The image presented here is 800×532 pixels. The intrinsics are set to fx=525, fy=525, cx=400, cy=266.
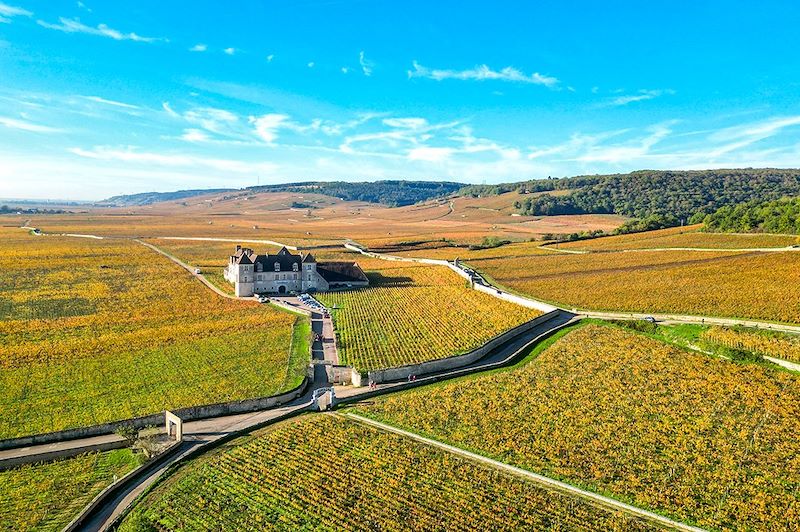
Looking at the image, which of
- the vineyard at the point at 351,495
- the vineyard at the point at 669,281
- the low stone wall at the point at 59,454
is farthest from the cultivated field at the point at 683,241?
the low stone wall at the point at 59,454

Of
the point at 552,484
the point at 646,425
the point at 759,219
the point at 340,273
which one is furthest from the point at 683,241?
the point at 552,484

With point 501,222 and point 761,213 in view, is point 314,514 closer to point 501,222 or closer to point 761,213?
point 761,213

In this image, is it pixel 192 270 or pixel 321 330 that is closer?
pixel 321 330

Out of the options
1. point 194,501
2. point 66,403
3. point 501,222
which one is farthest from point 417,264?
point 501,222

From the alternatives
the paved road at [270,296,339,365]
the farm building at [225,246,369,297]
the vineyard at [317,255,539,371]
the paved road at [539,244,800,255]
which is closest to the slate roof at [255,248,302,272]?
the farm building at [225,246,369,297]

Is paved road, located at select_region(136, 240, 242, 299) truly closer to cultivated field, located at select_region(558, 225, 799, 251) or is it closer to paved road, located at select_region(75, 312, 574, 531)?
paved road, located at select_region(75, 312, 574, 531)

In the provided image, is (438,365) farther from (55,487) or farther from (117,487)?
(55,487)
